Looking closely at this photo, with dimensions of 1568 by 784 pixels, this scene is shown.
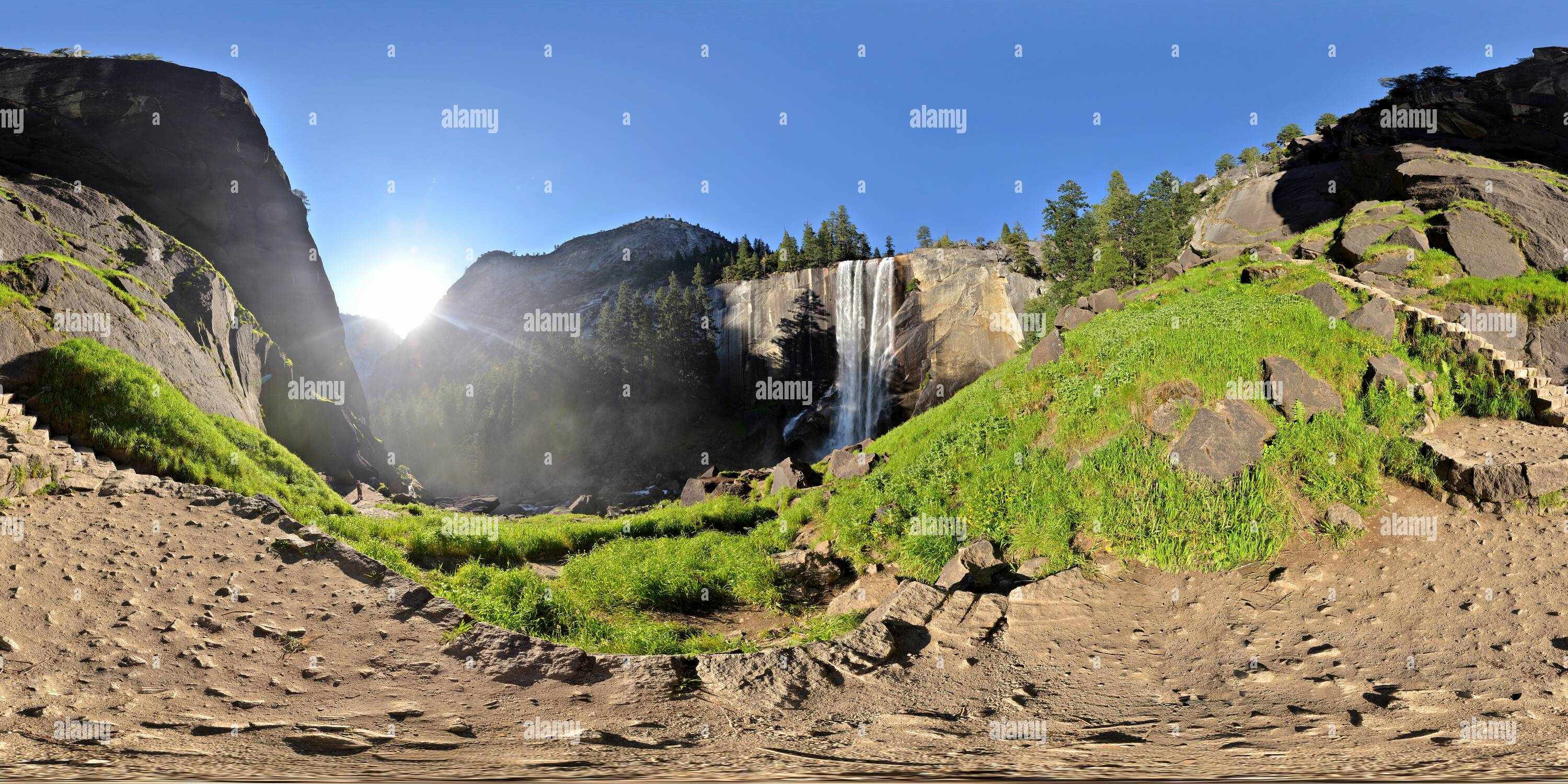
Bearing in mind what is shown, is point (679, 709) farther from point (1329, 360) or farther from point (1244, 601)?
point (1329, 360)

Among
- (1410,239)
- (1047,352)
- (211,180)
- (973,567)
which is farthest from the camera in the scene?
(211,180)

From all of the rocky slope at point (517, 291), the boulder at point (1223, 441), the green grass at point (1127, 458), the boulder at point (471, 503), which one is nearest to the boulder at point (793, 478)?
the green grass at point (1127, 458)

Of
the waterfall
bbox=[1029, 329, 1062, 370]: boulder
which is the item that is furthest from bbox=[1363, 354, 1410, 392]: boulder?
the waterfall

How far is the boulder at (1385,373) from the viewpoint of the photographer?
40.3 feet

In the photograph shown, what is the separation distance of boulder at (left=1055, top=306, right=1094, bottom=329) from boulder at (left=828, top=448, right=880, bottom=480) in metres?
8.66

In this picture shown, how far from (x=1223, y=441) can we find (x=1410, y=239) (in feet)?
49.4

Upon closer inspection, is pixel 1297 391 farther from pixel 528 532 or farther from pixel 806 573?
pixel 528 532

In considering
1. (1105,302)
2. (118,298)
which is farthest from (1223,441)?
(118,298)

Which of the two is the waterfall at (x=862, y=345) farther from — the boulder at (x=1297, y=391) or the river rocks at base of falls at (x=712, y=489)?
the boulder at (x=1297, y=391)

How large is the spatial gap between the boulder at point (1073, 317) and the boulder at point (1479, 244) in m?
9.83

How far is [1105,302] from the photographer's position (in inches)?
840

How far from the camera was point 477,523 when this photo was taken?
16688mm

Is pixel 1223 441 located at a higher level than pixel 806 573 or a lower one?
higher

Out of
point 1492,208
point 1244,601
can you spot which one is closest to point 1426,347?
point 1244,601
